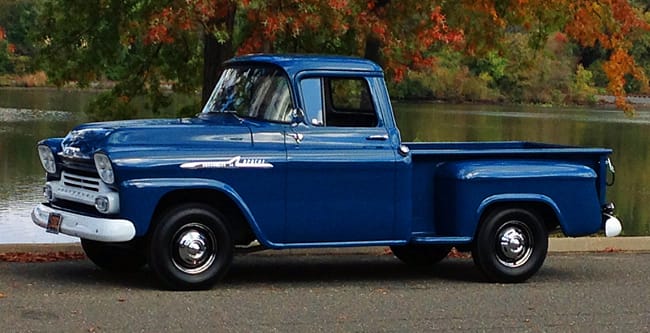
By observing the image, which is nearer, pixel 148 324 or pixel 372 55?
pixel 148 324

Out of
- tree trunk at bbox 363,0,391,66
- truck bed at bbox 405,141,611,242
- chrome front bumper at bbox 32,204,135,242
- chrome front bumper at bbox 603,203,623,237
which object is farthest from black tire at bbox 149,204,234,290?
tree trunk at bbox 363,0,391,66

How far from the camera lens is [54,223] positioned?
1022 centimetres

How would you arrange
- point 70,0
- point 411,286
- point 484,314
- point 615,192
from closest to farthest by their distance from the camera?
1. point 484,314
2. point 411,286
3. point 70,0
4. point 615,192

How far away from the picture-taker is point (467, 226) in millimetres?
10898

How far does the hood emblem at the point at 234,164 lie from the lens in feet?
32.4

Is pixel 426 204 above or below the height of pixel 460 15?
below

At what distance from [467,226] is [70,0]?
9.43 m

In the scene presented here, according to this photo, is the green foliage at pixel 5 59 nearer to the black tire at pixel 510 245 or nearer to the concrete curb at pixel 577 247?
the concrete curb at pixel 577 247

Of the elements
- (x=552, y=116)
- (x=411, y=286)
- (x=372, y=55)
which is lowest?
(x=552, y=116)

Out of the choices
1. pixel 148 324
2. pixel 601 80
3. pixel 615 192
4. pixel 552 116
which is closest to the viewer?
pixel 148 324

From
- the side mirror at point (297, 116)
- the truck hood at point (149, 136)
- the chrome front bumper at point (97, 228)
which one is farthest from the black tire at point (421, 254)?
the chrome front bumper at point (97, 228)

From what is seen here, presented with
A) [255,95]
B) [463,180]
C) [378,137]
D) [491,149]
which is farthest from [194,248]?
[491,149]

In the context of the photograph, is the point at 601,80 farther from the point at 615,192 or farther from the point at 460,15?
the point at 460,15

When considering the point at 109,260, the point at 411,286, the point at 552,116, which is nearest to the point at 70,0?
the point at 109,260
